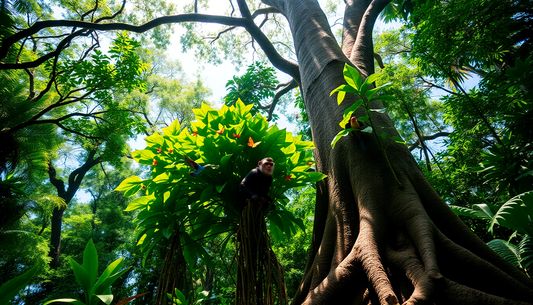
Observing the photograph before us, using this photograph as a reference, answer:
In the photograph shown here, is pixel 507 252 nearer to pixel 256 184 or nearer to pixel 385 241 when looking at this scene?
pixel 385 241

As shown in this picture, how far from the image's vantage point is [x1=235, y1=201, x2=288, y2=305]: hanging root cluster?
1.19 m

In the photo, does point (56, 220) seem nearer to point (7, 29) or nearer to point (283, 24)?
point (7, 29)

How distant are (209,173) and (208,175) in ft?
0.06

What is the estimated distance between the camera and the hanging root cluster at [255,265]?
3.92 feet

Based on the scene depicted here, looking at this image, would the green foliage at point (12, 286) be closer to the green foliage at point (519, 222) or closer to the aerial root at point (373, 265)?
the aerial root at point (373, 265)

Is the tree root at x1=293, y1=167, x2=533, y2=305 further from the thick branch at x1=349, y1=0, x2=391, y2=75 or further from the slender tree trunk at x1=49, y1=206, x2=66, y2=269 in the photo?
the slender tree trunk at x1=49, y1=206, x2=66, y2=269

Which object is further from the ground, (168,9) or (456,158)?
(168,9)

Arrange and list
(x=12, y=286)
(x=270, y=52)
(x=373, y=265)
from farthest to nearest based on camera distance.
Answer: (x=270, y=52)
(x=373, y=265)
(x=12, y=286)

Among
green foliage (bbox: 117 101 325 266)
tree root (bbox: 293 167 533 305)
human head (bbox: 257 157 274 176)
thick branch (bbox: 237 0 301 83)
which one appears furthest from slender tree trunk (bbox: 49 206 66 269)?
tree root (bbox: 293 167 533 305)

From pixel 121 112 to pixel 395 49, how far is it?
9.13 metres

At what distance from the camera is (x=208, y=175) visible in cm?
158

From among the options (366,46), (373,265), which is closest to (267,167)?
(373,265)

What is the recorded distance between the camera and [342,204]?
5.12ft

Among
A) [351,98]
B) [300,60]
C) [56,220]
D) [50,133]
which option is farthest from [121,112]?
[56,220]
